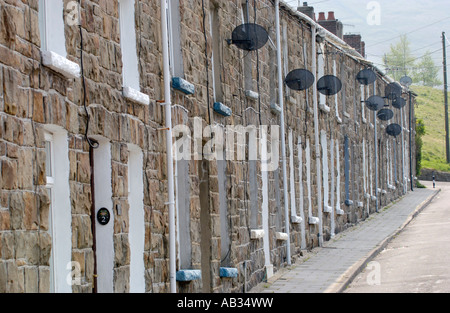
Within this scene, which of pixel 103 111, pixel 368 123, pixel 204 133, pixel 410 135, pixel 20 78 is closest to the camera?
pixel 20 78

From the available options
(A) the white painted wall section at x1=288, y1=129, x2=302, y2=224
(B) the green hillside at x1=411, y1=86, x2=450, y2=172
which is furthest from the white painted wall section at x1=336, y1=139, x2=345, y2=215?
(B) the green hillside at x1=411, y1=86, x2=450, y2=172

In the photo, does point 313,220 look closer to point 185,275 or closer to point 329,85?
point 329,85

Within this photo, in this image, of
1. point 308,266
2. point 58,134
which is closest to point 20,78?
point 58,134

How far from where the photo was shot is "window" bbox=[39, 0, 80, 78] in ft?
28.8

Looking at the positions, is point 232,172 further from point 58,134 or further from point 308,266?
point 58,134

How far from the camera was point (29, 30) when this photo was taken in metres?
8.28

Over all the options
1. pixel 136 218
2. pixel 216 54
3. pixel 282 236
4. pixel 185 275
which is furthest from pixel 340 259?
pixel 136 218

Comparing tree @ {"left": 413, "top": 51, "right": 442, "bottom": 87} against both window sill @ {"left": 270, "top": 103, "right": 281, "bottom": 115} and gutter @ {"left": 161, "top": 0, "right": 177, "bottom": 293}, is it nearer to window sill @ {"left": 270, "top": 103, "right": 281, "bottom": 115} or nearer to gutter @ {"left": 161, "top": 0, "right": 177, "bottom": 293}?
window sill @ {"left": 270, "top": 103, "right": 281, "bottom": 115}

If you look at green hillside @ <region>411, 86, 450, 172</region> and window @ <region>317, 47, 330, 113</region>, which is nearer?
window @ <region>317, 47, 330, 113</region>

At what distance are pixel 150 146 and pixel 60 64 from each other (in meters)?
3.01

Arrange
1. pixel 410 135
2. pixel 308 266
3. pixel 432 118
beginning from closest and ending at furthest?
1. pixel 308 266
2. pixel 410 135
3. pixel 432 118

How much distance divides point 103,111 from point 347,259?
11.2 meters

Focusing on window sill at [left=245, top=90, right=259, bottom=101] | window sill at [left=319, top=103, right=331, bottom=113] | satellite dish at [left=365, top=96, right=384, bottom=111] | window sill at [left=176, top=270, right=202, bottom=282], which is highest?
satellite dish at [left=365, top=96, right=384, bottom=111]

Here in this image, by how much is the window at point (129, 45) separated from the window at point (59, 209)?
235 cm
